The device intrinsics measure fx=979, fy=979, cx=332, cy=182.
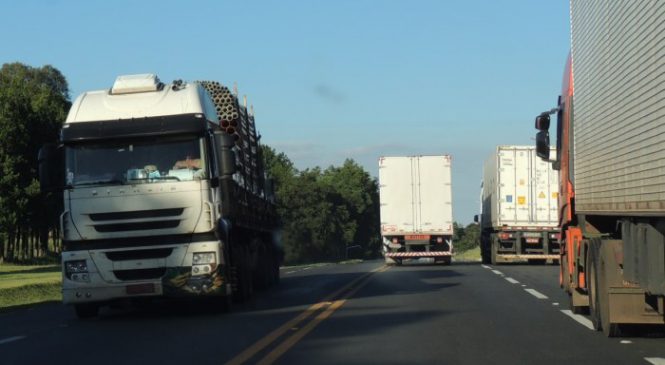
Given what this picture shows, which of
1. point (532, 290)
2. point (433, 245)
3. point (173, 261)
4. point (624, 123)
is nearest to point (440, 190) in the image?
point (433, 245)

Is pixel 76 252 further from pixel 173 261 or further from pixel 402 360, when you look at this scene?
pixel 402 360

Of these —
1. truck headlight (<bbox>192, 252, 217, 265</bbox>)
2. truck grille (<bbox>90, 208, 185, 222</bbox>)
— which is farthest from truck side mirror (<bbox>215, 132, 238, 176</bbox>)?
truck headlight (<bbox>192, 252, 217, 265</bbox>)

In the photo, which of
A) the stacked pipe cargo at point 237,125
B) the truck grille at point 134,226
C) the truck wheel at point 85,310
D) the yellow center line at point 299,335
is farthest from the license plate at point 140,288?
the stacked pipe cargo at point 237,125

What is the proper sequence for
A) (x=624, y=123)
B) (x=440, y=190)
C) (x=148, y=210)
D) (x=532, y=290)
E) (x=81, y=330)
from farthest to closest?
(x=440, y=190) < (x=532, y=290) < (x=148, y=210) < (x=81, y=330) < (x=624, y=123)

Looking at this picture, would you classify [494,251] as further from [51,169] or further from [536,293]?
[51,169]

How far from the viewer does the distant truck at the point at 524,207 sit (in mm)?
36812

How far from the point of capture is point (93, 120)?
1533 centimetres

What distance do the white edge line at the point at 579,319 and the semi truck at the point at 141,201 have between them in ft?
17.2

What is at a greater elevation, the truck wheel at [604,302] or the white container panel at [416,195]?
the white container panel at [416,195]

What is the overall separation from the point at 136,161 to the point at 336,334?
4749 millimetres

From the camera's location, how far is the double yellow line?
10.2 meters

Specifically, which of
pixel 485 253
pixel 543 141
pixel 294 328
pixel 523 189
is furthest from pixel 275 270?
pixel 485 253

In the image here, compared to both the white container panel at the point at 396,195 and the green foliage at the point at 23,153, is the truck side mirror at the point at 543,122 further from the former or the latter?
the green foliage at the point at 23,153

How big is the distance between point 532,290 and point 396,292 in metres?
2.82
